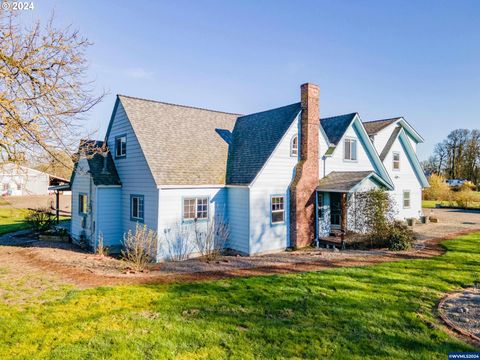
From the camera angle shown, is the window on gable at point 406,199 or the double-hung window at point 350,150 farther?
the window on gable at point 406,199

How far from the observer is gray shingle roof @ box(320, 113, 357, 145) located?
20.7 meters

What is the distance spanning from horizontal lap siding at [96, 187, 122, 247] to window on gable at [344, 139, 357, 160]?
14775mm

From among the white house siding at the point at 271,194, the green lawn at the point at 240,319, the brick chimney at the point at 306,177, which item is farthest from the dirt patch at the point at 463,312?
the white house siding at the point at 271,194

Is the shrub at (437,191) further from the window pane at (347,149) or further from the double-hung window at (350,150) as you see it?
the window pane at (347,149)

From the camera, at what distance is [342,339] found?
22.1 feet

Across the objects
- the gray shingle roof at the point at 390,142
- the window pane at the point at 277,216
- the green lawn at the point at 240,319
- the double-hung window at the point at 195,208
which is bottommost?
the green lawn at the point at 240,319

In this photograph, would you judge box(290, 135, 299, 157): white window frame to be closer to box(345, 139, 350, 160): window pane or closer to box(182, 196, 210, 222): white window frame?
box(182, 196, 210, 222): white window frame

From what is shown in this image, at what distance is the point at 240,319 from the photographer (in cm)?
768

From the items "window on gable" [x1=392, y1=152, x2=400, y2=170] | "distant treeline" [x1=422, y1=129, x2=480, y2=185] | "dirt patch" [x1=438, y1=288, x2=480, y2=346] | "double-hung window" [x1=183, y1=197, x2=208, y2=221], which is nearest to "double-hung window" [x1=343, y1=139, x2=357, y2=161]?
"window on gable" [x1=392, y1=152, x2=400, y2=170]

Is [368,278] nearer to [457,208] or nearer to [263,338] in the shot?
[263,338]

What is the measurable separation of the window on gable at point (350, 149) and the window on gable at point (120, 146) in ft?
46.5

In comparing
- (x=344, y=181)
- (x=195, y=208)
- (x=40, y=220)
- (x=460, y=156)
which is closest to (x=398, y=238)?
(x=344, y=181)

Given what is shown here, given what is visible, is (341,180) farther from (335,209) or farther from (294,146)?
(294,146)

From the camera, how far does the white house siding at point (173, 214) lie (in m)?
14.7
